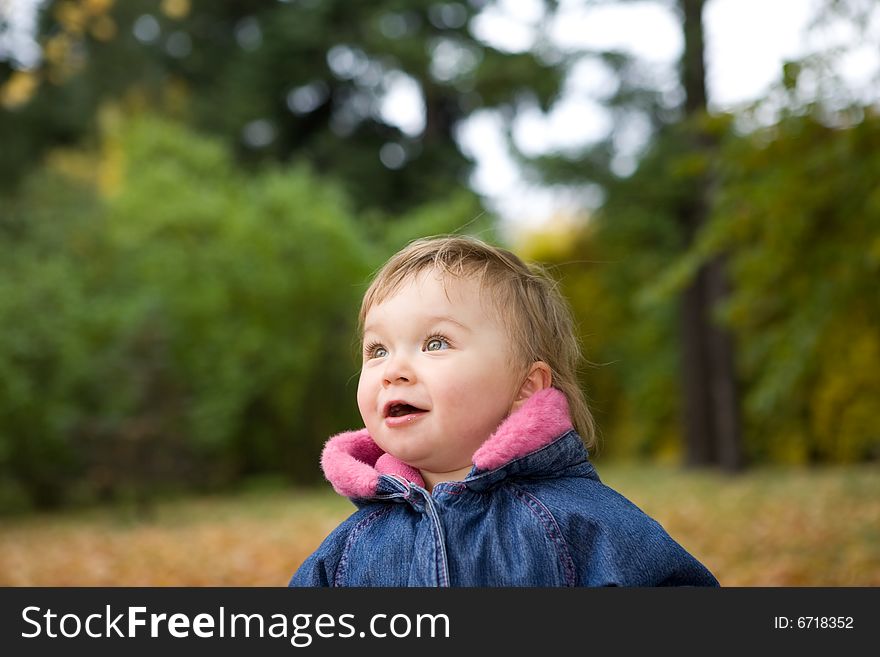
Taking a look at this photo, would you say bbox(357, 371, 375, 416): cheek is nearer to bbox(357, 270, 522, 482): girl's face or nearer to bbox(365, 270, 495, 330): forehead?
bbox(357, 270, 522, 482): girl's face

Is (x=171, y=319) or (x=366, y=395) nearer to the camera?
(x=366, y=395)

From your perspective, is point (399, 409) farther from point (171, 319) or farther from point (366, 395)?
point (171, 319)

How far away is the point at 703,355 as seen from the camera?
14.0 m

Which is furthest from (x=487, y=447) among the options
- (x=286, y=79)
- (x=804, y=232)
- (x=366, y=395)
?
(x=286, y=79)

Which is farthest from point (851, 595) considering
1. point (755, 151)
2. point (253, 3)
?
point (253, 3)

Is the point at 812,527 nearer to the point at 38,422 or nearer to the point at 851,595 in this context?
the point at 851,595

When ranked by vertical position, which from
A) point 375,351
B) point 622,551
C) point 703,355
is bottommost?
point 622,551

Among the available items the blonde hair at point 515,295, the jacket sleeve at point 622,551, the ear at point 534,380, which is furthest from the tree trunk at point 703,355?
the jacket sleeve at point 622,551

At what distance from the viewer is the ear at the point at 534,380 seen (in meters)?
1.72

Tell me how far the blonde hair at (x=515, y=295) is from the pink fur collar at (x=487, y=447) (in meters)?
0.10

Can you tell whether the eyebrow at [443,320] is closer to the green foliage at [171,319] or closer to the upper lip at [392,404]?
the upper lip at [392,404]

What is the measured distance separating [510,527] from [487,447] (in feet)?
0.45

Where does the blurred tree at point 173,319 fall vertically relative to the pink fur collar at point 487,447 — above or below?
above

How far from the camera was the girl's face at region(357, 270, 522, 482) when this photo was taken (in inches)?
64.1
